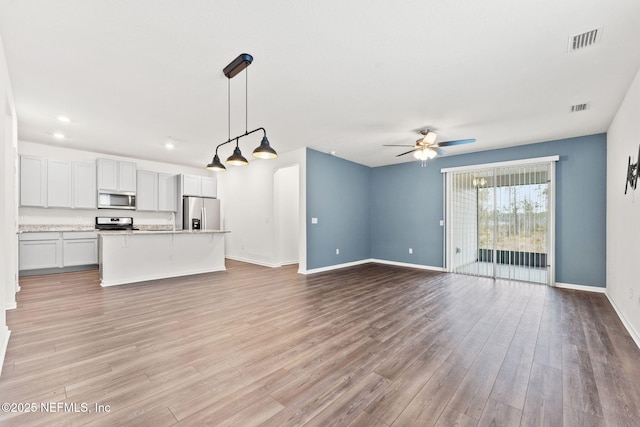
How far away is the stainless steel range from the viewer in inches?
262

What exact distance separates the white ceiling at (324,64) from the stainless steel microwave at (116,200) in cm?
205

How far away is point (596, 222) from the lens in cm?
471

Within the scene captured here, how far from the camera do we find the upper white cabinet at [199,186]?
771 centimetres

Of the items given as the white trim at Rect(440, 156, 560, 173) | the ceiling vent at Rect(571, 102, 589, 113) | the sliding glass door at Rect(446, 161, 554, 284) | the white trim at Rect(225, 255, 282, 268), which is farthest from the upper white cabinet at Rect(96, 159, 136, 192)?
the ceiling vent at Rect(571, 102, 589, 113)

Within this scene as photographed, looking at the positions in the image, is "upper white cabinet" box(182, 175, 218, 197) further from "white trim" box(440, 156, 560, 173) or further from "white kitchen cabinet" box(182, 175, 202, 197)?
"white trim" box(440, 156, 560, 173)

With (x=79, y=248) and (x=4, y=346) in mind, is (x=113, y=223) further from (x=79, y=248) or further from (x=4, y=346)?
(x=4, y=346)

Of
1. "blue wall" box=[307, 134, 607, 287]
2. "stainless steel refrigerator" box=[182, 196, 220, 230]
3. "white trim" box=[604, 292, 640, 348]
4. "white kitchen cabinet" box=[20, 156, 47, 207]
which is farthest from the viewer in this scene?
"stainless steel refrigerator" box=[182, 196, 220, 230]

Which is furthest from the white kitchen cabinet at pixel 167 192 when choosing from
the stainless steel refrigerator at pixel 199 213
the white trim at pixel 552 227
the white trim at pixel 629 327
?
the white trim at pixel 629 327

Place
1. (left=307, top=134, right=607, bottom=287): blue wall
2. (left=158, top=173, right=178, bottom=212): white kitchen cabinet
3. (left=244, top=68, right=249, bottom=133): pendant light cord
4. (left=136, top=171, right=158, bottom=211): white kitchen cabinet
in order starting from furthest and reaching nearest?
(left=158, top=173, right=178, bottom=212): white kitchen cabinet < (left=136, top=171, right=158, bottom=211): white kitchen cabinet < (left=307, top=134, right=607, bottom=287): blue wall < (left=244, top=68, right=249, bottom=133): pendant light cord

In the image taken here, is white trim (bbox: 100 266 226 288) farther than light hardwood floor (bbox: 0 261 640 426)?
Yes

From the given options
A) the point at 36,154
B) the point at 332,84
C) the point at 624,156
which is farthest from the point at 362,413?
the point at 36,154

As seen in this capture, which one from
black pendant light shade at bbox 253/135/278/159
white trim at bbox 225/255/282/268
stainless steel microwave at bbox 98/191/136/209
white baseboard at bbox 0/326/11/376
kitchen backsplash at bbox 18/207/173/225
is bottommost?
white trim at bbox 225/255/282/268

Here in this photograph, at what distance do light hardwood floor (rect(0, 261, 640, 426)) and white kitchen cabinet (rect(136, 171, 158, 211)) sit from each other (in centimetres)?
319

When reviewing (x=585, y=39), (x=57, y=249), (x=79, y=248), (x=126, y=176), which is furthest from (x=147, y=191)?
(x=585, y=39)
